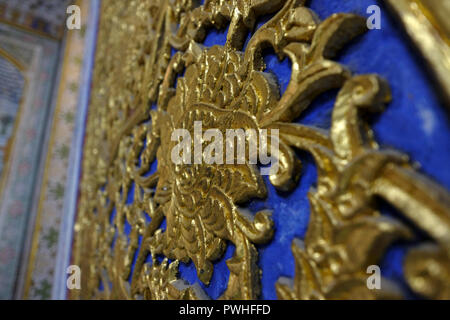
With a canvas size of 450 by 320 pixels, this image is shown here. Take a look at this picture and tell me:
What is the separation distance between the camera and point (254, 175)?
288mm

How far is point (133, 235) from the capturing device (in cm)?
60

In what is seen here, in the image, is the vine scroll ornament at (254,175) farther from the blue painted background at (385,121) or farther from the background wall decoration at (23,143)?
the background wall decoration at (23,143)

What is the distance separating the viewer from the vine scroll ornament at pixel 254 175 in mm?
169

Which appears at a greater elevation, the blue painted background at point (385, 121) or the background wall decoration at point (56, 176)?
the background wall decoration at point (56, 176)

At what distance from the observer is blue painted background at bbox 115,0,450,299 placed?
17cm

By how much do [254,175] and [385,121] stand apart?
0.13 m

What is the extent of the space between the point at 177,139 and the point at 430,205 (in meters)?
0.37

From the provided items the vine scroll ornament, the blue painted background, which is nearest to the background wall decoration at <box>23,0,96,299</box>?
the vine scroll ornament

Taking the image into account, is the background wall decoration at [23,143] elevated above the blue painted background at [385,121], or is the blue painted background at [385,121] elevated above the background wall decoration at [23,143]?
the background wall decoration at [23,143]

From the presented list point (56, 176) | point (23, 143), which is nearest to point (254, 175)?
point (56, 176)

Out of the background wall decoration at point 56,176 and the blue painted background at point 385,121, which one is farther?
the background wall decoration at point 56,176

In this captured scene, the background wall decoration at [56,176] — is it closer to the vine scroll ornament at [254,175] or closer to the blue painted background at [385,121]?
the vine scroll ornament at [254,175]

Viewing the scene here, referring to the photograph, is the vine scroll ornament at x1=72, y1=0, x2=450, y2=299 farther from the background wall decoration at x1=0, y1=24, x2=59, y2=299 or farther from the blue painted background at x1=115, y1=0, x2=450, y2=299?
the background wall decoration at x1=0, y1=24, x2=59, y2=299

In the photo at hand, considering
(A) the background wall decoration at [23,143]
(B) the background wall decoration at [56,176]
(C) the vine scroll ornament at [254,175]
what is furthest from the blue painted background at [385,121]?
(A) the background wall decoration at [23,143]
